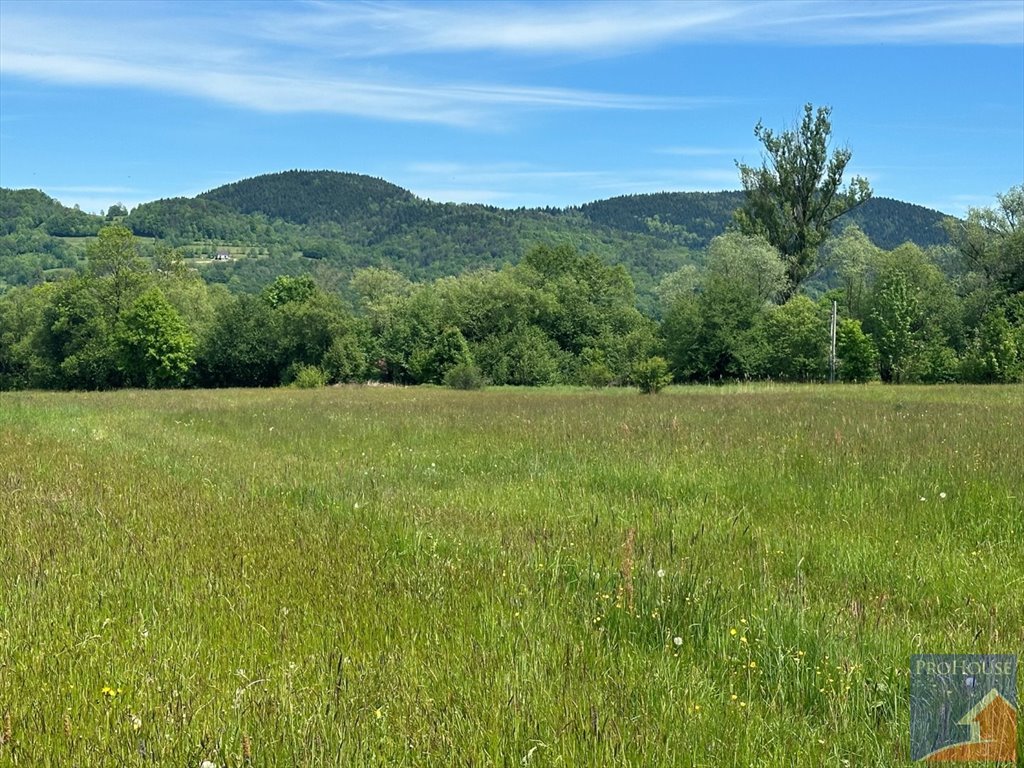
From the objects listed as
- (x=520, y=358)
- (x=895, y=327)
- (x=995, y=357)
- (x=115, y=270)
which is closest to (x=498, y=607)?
(x=995, y=357)

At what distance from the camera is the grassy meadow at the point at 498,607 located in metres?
2.90

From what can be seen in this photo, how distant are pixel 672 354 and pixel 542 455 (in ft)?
146

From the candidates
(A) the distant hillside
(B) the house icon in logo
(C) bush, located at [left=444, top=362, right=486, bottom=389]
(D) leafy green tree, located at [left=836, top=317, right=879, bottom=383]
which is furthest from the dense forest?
(A) the distant hillside

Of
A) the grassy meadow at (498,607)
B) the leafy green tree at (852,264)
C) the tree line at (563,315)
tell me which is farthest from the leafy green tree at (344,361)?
the grassy meadow at (498,607)

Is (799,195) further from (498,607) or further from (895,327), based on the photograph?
(498,607)

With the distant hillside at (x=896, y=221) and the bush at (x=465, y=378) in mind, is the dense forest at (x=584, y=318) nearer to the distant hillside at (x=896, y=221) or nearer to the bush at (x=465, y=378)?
the bush at (x=465, y=378)

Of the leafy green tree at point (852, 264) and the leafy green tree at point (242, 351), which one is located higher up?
the leafy green tree at point (852, 264)

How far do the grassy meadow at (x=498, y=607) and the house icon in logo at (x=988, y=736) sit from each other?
20 cm

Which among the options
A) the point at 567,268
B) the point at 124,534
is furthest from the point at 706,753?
the point at 567,268

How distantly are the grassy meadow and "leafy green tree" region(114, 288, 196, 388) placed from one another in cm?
5718

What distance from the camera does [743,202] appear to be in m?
69.6

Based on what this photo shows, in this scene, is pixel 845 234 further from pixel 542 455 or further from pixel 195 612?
pixel 195 612

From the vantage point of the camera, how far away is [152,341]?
61.5m

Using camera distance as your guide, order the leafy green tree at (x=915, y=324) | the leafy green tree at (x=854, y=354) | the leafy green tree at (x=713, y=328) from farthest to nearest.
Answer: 1. the leafy green tree at (x=713, y=328)
2. the leafy green tree at (x=854, y=354)
3. the leafy green tree at (x=915, y=324)
